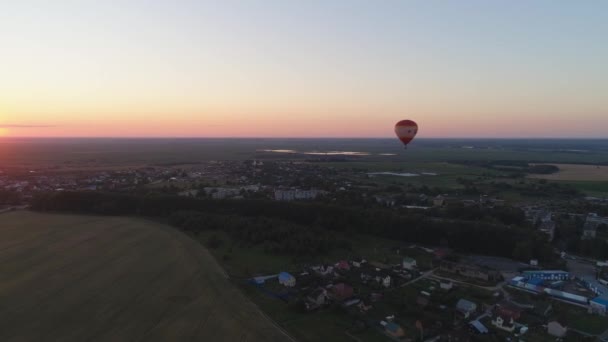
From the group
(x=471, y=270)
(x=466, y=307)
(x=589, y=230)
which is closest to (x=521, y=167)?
(x=589, y=230)

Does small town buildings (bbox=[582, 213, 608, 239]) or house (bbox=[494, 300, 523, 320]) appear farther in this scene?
small town buildings (bbox=[582, 213, 608, 239])

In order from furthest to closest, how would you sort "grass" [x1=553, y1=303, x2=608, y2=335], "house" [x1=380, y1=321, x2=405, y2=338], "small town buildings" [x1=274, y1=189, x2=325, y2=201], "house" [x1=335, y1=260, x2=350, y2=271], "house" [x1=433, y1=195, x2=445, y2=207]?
"small town buildings" [x1=274, y1=189, x2=325, y2=201]
"house" [x1=433, y1=195, x2=445, y2=207]
"house" [x1=335, y1=260, x2=350, y2=271]
"grass" [x1=553, y1=303, x2=608, y2=335]
"house" [x1=380, y1=321, x2=405, y2=338]

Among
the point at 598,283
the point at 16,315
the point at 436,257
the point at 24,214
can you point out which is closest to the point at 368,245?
the point at 436,257

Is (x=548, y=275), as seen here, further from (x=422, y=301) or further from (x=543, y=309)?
(x=422, y=301)

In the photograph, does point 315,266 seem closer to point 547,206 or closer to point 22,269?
point 22,269

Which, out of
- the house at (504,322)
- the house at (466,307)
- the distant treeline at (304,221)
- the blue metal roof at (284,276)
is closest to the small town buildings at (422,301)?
the house at (466,307)

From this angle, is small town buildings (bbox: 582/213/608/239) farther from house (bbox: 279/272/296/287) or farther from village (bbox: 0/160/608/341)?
house (bbox: 279/272/296/287)

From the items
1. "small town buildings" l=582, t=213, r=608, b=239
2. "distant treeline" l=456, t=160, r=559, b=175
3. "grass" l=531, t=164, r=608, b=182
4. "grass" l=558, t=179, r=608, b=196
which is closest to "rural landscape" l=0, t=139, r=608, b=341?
"small town buildings" l=582, t=213, r=608, b=239
